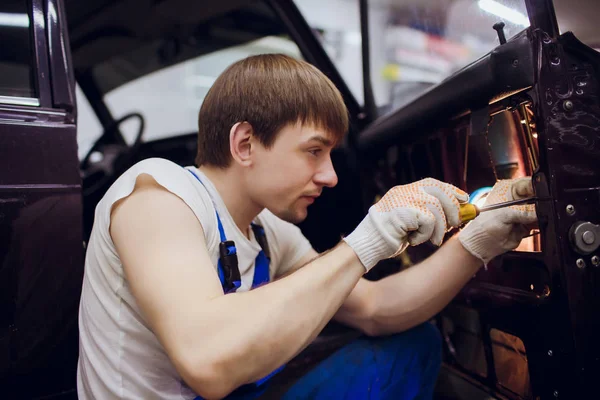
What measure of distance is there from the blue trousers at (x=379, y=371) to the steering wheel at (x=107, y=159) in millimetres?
1302

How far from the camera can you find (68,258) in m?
1.04

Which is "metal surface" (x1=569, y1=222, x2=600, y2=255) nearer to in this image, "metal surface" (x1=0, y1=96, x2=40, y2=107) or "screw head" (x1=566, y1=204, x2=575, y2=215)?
"screw head" (x1=566, y1=204, x2=575, y2=215)

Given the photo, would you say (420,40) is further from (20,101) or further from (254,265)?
(20,101)

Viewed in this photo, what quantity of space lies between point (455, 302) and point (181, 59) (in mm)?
1789

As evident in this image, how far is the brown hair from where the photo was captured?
1064mm

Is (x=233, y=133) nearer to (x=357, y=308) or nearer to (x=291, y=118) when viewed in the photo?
(x=291, y=118)

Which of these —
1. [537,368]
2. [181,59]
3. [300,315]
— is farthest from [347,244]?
[181,59]

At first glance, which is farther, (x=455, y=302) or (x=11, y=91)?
(x=455, y=302)

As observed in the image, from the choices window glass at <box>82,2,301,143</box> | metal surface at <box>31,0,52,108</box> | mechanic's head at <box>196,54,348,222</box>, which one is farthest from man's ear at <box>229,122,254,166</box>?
window glass at <box>82,2,301,143</box>

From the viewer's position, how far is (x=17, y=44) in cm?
113

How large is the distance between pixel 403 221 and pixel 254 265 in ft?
1.48

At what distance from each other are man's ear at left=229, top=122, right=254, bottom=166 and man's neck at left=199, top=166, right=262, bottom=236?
61 millimetres

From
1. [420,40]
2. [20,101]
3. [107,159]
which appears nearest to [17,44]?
[20,101]

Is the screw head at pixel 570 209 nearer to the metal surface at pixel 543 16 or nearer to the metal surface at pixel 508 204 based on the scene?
the metal surface at pixel 508 204
